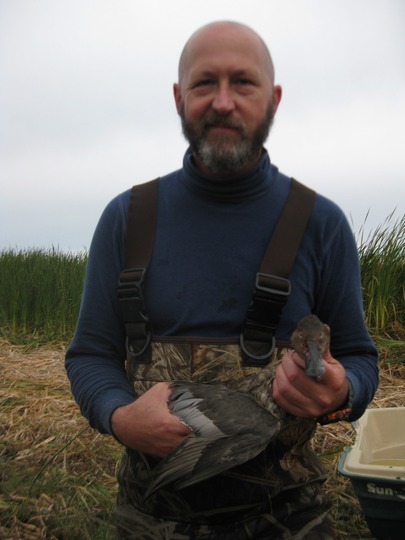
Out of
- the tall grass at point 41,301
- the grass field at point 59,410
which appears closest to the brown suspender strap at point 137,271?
the grass field at point 59,410

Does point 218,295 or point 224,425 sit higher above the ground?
point 218,295

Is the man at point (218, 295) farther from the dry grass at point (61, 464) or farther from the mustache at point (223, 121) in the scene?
the dry grass at point (61, 464)

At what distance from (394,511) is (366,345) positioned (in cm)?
119

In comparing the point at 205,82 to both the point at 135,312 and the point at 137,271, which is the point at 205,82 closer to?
the point at 137,271

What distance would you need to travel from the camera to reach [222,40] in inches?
127

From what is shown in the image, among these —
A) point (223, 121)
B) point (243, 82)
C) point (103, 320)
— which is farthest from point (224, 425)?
point (243, 82)

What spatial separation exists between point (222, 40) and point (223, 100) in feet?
1.07

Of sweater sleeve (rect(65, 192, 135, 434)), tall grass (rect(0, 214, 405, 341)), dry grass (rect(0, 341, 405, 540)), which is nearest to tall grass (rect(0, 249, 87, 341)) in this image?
tall grass (rect(0, 214, 405, 341))

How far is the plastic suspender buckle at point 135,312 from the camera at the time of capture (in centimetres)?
306

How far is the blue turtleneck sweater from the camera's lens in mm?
3131

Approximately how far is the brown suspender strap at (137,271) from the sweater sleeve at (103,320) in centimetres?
7

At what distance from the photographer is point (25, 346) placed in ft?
33.7

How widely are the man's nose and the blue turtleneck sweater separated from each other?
36 cm

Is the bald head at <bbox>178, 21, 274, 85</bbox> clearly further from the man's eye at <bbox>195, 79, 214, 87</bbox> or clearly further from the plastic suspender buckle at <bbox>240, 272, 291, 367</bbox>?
the plastic suspender buckle at <bbox>240, 272, 291, 367</bbox>
